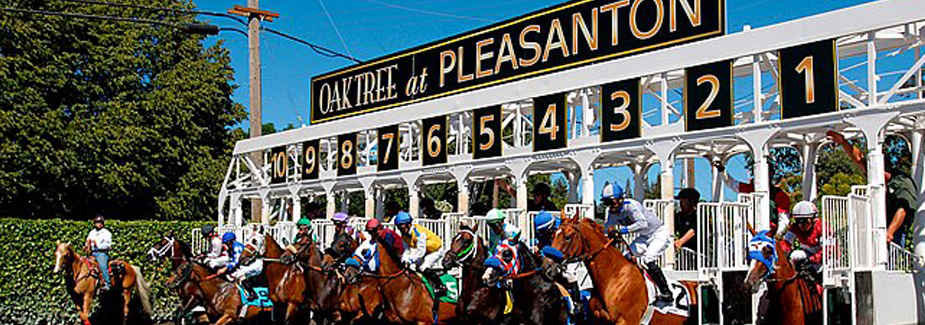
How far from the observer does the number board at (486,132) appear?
1709cm

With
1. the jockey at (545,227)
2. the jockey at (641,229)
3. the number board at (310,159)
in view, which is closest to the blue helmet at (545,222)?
the jockey at (545,227)

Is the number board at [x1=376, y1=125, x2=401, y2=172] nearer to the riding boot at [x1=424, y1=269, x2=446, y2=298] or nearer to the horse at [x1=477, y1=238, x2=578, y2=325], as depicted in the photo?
the riding boot at [x1=424, y1=269, x2=446, y2=298]

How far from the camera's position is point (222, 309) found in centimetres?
1611

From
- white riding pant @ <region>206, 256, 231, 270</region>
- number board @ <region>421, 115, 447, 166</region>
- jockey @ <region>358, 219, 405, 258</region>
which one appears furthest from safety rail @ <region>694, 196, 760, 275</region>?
white riding pant @ <region>206, 256, 231, 270</region>

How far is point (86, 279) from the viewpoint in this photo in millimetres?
18641

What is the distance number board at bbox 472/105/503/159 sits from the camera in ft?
56.1

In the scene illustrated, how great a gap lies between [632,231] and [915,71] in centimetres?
378

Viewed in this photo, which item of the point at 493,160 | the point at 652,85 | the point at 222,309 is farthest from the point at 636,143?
the point at 222,309

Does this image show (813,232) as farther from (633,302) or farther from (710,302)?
(633,302)

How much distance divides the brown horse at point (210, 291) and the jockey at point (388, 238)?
12.5 ft

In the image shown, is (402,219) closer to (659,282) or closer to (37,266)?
(659,282)

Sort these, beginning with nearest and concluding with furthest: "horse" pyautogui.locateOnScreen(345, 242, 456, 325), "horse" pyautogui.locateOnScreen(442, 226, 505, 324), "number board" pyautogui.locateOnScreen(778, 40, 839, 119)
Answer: "horse" pyautogui.locateOnScreen(442, 226, 505, 324) → "number board" pyautogui.locateOnScreen(778, 40, 839, 119) → "horse" pyautogui.locateOnScreen(345, 242, 456, 325)

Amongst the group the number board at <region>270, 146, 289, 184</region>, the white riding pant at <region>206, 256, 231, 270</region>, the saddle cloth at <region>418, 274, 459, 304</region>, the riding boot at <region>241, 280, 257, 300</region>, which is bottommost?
the riding boot at <region>241, 280, 257, 300</region>

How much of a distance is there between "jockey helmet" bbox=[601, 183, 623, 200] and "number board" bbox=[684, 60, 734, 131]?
3089 millimetres
